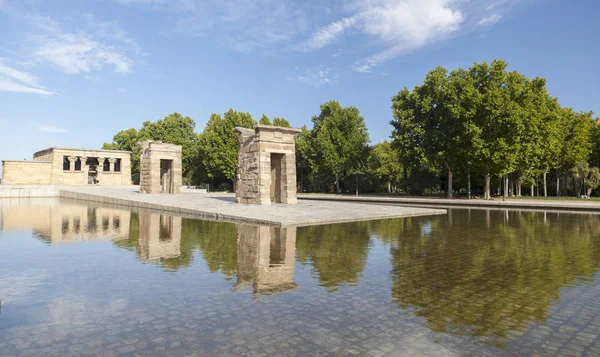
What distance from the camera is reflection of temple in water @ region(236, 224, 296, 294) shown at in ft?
22.1

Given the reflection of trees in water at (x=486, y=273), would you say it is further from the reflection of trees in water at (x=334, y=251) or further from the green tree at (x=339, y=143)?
the green tree at (x=339, y=143)

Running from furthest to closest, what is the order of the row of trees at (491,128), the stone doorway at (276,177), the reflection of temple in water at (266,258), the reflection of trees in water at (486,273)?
1. the row of trees at (491,128)
2. the stone doorway at (276,177)
3. the reflection of temple in water at (266,258)
4. the reflection of trees in water at (486,273)

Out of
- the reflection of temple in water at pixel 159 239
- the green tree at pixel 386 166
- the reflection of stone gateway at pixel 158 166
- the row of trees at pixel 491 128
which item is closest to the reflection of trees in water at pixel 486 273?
the reflection of temple in water at pixel 159 239

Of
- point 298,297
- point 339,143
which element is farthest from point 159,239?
point 339,143

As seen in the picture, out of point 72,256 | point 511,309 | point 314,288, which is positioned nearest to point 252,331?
point 314,288

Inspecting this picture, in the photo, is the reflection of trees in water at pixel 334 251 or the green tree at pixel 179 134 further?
the green tree at pixel 179 134

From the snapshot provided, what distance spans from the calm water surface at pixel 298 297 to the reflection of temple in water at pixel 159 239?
73 millimetres

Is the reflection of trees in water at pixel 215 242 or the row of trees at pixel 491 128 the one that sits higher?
the row of trees at pixel 491 128

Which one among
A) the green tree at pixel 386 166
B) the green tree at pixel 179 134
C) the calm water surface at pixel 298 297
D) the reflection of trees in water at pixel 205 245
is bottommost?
the calm water surface at pixel 298 297

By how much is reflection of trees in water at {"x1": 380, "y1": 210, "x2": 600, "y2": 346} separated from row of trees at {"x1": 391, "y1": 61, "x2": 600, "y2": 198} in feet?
81.4

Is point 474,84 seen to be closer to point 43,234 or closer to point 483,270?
point 483,270

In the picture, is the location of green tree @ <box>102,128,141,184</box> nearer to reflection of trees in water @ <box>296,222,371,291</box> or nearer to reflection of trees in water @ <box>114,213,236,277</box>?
reflection of trees in water @ <box>114,213,236,277</box>

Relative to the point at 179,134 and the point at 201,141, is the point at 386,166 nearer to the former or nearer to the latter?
the point at 201,141

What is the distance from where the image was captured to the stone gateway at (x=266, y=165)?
2320 cm
